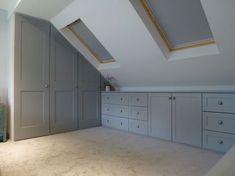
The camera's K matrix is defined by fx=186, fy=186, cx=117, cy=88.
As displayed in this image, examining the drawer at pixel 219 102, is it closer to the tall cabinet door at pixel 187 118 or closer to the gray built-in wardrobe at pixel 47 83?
the tall cabinet door at pixel 187 118

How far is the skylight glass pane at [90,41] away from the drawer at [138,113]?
1.14 meters

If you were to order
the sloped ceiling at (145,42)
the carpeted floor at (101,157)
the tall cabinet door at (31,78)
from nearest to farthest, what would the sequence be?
the carpeted floor at (101,157) < the sloped ceiling at (145,42) < the tall cabinet door at (31,78)

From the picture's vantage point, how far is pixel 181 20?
7.72 feet

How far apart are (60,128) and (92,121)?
80 cm

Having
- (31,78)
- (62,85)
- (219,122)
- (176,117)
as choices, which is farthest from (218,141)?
(31,78)

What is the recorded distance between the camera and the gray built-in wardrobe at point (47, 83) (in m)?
3.16

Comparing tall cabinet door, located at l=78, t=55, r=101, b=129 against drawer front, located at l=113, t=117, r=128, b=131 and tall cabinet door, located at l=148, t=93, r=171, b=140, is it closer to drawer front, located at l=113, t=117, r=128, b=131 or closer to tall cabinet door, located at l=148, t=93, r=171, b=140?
drawer front, located at l=113, t=117, r=128, b=131

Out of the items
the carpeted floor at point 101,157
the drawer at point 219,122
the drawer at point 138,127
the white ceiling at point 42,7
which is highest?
the white ceiling at point 42,7

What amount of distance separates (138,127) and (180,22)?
6.72 feet

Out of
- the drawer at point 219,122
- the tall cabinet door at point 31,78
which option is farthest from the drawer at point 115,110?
the drawer at point 219,122

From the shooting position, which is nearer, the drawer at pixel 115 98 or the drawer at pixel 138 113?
the drawer at pixel 138 113

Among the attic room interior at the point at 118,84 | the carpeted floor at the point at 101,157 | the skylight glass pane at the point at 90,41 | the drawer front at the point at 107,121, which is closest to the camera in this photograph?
the carpeted floor at the point at 101,157

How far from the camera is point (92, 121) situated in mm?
4242

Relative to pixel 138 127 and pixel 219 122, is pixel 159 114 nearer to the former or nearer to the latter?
pixel 138 127
